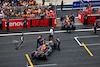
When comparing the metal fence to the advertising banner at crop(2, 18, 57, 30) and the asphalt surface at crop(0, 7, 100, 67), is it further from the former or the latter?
the asphalt surface at crop(0, 7, 100, 67)

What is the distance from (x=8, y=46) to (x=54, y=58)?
6.16 meters

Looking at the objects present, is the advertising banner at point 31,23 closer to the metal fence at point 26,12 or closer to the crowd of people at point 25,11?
the metal fence at point 26,12

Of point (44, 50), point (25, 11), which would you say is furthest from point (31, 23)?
point (44, 50)

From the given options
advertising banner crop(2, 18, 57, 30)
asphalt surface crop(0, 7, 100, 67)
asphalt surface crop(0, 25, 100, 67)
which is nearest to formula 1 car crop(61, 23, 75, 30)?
asphalt surface crop(0, 7, 100, 67)

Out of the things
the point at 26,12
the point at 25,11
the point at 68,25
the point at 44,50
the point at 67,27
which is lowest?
the point at 44,50

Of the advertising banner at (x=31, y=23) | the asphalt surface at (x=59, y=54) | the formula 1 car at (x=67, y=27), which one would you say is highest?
the advertising banner at (x=31, y=23)

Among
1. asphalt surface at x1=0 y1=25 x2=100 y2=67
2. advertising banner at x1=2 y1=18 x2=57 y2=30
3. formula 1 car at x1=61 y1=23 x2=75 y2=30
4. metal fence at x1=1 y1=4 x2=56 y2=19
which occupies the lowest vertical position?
asphalt surface at x1=0 y1=25 x2=100 y2=67

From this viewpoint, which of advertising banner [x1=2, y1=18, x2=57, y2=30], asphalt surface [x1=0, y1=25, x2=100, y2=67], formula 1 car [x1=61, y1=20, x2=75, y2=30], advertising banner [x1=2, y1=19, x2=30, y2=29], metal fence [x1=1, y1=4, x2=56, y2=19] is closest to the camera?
asphalt surface [x1=0, y1=25, x2=100, y2=67]

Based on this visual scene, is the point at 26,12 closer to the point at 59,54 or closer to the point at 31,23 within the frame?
the point at 31,23

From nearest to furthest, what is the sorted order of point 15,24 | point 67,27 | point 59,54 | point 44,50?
point 44,50, point 59,54, point 67,27, point 15,24

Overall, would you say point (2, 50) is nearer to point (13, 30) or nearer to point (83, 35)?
point (13, 30)

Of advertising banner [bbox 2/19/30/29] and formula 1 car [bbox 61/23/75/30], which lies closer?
formula 1 car [bbox 61/23/75/30]

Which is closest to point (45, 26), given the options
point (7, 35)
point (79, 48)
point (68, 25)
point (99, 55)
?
point (68, 25)

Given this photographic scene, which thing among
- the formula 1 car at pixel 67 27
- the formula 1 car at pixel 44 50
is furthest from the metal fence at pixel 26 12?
the formula 1 car at pixel 44 50
